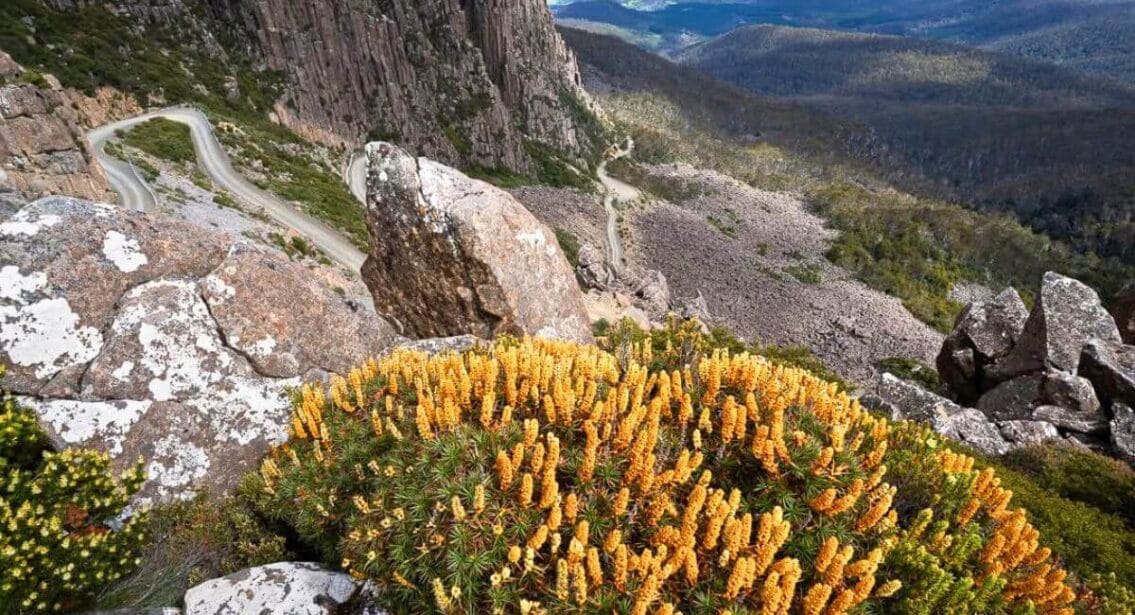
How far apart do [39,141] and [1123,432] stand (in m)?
46.7

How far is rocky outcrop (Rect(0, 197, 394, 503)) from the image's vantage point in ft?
27.2

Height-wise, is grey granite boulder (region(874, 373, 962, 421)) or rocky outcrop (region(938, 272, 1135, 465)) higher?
grey granite boulder (region(874, 373, 962, 421))

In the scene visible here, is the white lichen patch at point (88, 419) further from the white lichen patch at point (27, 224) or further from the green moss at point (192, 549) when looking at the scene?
the white lichen patch at point (27, 224)

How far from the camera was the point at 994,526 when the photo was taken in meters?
6.44

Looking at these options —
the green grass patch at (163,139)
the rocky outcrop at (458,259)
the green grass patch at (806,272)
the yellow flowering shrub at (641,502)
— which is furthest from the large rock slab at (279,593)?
the green grass patch at (806,272)

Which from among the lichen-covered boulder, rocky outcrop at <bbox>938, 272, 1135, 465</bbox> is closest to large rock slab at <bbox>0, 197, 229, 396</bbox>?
rocky outcrop at <bbox>938, 272, 1135, 465</bbox>

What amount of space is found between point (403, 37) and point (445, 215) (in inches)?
4322

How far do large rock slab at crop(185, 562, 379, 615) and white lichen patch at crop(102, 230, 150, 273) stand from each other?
19.6ft

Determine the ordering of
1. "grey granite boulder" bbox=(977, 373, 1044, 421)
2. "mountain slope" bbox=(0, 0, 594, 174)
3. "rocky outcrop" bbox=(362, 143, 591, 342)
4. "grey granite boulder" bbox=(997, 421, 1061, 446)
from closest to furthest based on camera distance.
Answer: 1. "rocky outcrop" bbox=(362, 143, 591, 342)
2. "grey granite boulder" bbox=(997, 421, 1061, 446)
3. "grey granite boulder" bbox=(977, 373, 1044, 421)
4. "mountain slope" bbox=(0, 0, 594, 174)

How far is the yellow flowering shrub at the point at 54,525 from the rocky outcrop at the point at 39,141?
25358 mm

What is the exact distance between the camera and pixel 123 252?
9.43 m

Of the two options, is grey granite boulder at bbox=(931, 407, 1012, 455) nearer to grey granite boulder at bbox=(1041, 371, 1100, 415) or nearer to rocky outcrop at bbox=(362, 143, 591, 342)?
grey granite boulder at bbox=(1041, 371, 1100, 415)

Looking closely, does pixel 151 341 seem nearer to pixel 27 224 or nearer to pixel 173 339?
pixel 173 339

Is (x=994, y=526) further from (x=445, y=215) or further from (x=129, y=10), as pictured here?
(x=129, y=10)
